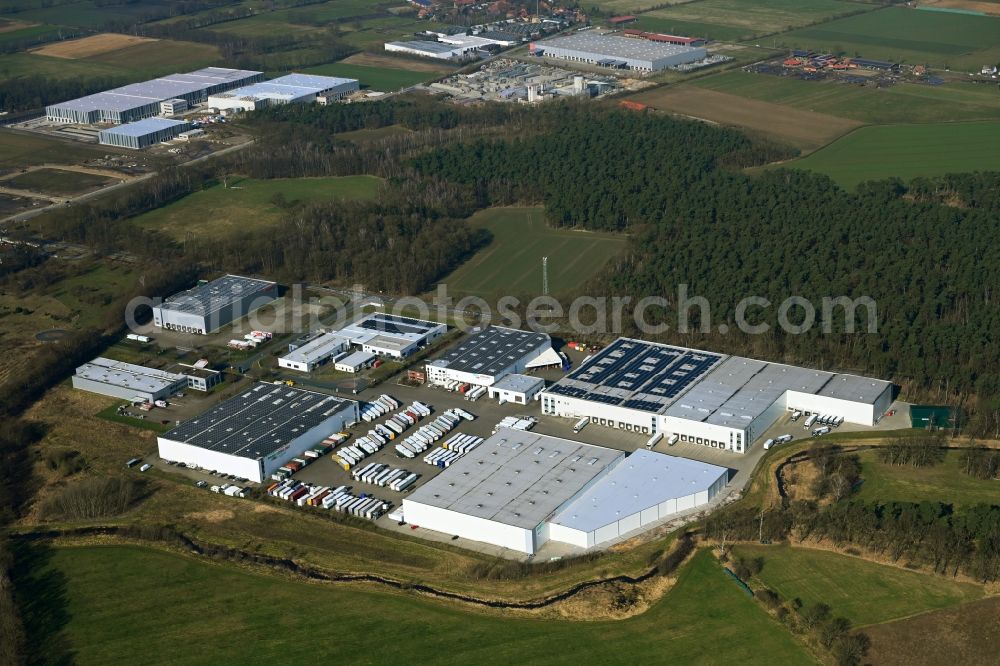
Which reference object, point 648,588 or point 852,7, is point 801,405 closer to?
point 648,588

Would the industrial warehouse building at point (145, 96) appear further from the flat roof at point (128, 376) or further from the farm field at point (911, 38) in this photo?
the farm field at point (911, 38)

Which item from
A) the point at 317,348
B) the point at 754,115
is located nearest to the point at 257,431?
the point at 317,348

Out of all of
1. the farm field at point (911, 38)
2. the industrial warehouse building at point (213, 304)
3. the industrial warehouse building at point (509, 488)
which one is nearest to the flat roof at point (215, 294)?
the industrial warehouse building at point (213, 304)

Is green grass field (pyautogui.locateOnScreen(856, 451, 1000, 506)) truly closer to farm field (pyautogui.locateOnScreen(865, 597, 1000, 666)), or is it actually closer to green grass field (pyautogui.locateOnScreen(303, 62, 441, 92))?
farm field (pyautogui.locateOnScreen(865, 597, 1000, 666))

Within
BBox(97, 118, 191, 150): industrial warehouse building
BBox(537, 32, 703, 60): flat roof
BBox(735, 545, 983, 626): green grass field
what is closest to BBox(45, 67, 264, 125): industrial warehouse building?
BBox(97, 118, 191, 150): industrial warehouse building

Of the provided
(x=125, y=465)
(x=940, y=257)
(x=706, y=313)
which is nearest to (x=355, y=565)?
(x=125, y=465)

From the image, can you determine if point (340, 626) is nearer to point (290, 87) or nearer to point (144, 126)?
point (144, 126)
